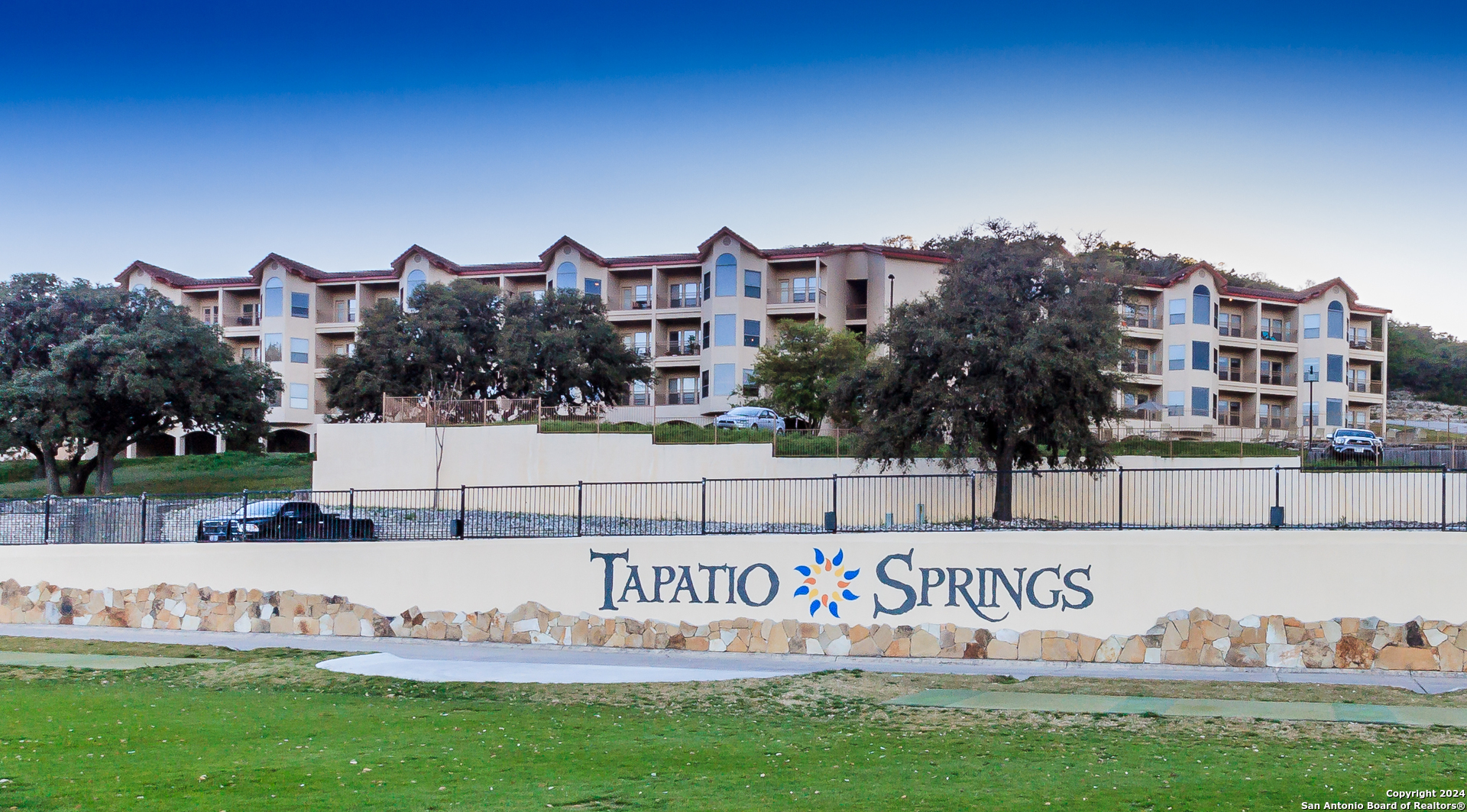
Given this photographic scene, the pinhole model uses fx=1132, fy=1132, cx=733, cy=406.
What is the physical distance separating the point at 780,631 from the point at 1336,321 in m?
56.1

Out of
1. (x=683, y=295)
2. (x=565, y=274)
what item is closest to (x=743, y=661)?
(x=565, y=274)

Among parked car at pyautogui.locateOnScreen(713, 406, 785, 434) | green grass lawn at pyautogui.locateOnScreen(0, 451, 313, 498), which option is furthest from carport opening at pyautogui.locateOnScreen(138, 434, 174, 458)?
parked car at pyautogui.locateOnScreen(713, 406, 785, 434)

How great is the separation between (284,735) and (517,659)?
23.5 feet

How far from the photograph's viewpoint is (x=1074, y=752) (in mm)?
10305

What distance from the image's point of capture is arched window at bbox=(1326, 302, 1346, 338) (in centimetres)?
6325

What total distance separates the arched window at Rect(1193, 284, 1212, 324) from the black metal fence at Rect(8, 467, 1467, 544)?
113ft

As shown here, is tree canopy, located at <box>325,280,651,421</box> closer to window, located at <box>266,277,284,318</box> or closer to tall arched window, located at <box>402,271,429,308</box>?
tall arched window, located at <box>402,271,429,308</box>

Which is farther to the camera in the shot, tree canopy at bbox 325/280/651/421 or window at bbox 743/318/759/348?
window at bbox 743/318/759/348

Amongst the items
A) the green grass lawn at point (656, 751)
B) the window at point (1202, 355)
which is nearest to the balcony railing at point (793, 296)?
the window at point (1202, 355)

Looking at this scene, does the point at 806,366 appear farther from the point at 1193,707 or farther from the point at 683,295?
the point at 1193,707

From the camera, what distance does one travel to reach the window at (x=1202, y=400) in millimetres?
59625

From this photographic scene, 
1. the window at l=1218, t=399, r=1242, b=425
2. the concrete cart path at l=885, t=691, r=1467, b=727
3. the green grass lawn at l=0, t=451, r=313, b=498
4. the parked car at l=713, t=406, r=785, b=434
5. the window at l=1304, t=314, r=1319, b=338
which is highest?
the window at l=1304, t=314, r=1319, b=338

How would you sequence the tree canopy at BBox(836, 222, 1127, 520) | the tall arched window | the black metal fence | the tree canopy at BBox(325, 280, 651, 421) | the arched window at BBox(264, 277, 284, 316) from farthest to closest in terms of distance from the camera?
1. the arched window at BBox(264, 277, 284, 316)
2. the tall arched window
3. the tree canopy at BBox(325, 280, 651, 421)
4. the tree canopy at BBox(836, 222, 1127, 520)
5. the black metal fence

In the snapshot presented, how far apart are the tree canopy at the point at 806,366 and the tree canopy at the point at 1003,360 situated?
559 inches
